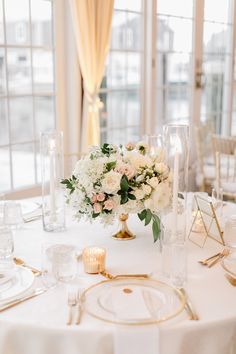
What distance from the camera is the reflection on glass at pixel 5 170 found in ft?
11.1

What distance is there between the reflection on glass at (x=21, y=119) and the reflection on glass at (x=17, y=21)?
0.42 metres

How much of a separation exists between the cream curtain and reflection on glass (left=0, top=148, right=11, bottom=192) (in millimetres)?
641

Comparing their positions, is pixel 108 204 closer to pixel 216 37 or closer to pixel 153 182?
pixel 153 182

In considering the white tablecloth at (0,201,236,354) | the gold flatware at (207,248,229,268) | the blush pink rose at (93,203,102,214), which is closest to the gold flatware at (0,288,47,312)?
the white tablecloth at (0,201,236,354)

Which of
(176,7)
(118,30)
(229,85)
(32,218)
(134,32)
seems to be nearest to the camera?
(32,218)

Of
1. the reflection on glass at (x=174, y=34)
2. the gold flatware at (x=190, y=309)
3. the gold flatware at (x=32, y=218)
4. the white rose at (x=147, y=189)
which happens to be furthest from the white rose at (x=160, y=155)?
the reflection on glass at (x=174, y=34)

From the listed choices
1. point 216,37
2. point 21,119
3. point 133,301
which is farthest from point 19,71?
point 216,37

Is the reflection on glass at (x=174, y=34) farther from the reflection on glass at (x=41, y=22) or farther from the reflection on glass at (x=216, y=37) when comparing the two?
the reflection on glass at (x=41, y=22)

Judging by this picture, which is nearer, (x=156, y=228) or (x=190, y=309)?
(x=190, y=309)

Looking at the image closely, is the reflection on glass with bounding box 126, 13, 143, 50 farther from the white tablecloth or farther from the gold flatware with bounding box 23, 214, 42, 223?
the white tablecloth

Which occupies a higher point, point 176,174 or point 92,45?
point 92,45

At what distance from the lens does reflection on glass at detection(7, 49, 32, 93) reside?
3.33 metres

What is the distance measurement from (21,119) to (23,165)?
367 millimetres

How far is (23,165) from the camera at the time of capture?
3578mm
